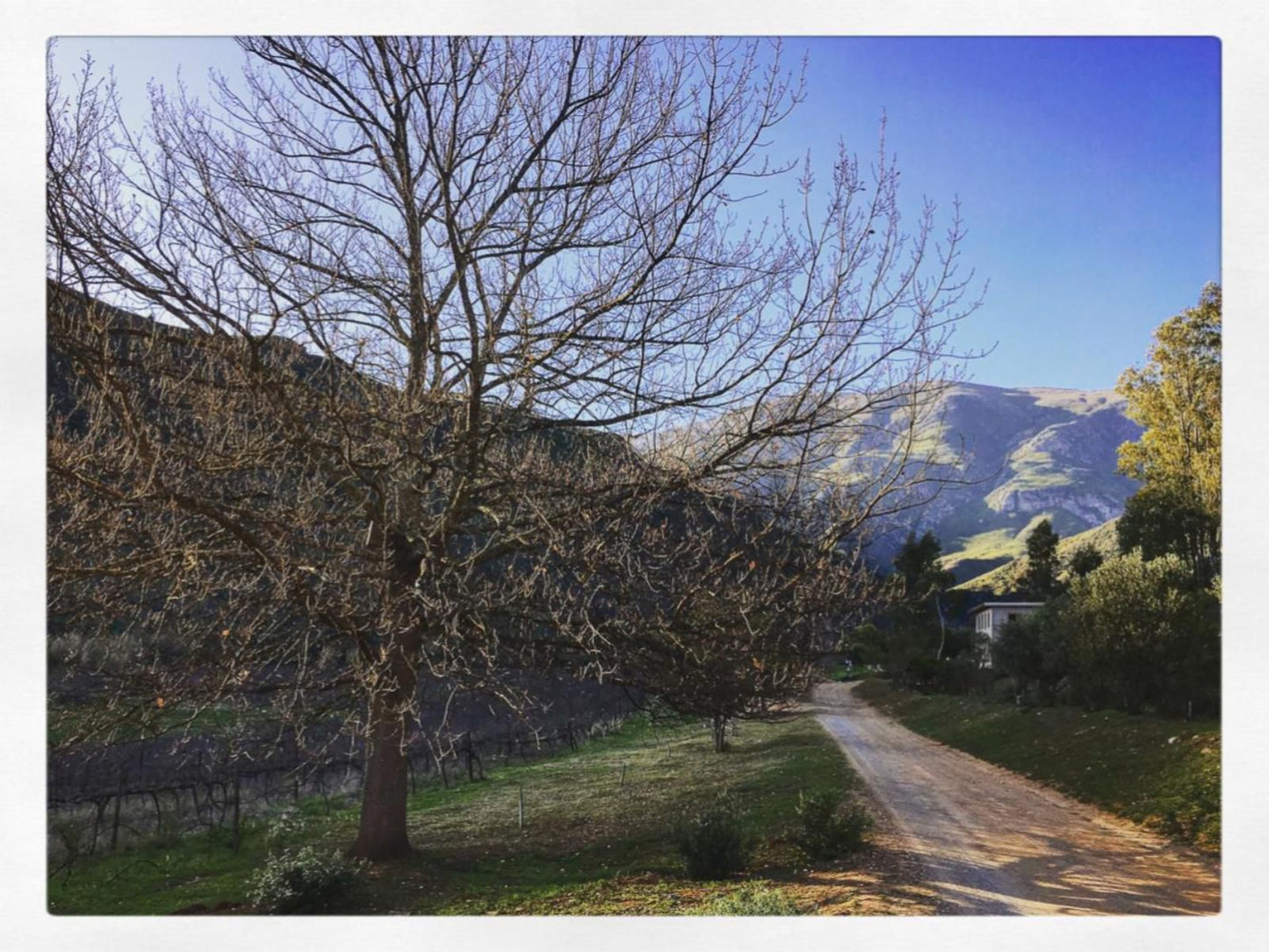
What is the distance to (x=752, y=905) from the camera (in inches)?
130

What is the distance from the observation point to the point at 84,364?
126 inches

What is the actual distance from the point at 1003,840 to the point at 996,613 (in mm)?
1317

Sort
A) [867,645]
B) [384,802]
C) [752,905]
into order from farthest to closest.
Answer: [867,645] → [384,802] → [752,905]

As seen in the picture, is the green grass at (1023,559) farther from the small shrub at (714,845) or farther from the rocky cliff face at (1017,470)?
the small shrub at (714,845)

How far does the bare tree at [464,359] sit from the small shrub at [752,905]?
3.61 feet

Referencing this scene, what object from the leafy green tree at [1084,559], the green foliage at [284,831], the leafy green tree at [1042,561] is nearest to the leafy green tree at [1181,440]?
the leafy green tree at [1084,559]

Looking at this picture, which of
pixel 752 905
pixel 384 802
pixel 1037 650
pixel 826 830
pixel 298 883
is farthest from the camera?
pixel 1037 650

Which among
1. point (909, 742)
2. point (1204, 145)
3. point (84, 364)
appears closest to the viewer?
point (84, 364)

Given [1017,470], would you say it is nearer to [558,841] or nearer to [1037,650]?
[1037,650]

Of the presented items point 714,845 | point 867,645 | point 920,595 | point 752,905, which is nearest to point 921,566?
point 920,595
